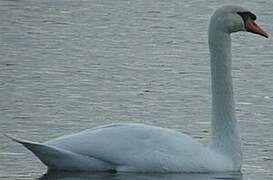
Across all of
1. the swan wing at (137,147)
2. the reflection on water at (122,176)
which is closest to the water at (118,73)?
the reflection on water at (122,176)

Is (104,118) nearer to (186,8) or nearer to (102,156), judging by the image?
(102,156)

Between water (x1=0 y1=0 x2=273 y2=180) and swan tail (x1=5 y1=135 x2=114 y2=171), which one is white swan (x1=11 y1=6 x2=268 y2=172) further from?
water (x1=0 y1=0 x2=273 y2=180)

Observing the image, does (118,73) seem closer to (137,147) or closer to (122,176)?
(137,147)

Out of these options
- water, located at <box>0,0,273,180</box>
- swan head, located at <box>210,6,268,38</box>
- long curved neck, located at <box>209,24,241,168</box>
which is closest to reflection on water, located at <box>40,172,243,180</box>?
water, located at <box>0,0,273,180</box>

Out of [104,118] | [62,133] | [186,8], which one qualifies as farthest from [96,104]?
[186,8]

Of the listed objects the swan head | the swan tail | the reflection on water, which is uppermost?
the swan head

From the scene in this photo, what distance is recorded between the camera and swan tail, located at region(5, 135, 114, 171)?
1009 cm

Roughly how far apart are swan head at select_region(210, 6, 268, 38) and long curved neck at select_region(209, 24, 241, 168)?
2.0 inches

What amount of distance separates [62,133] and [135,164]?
57.4 inches

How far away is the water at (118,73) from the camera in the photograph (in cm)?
1178

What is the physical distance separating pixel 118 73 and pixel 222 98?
151 inches

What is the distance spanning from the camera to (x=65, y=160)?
33.5 feet

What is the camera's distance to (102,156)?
10.3m

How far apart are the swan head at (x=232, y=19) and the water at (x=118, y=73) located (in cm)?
111
